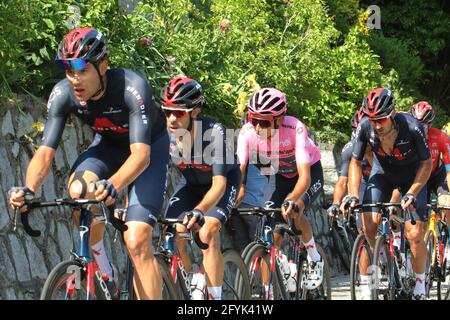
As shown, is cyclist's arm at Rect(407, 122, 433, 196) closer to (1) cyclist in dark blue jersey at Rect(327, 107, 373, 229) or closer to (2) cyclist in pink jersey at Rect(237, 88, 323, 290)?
(1) cyclist in dark blue jersey at Rect(327, 107, 373, 229)

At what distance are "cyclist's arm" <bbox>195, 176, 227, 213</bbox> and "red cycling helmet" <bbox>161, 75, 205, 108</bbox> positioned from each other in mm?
571

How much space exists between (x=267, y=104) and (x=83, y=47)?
291 centimetres

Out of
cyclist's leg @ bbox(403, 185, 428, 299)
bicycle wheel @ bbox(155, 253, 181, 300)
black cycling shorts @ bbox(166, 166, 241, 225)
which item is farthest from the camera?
cyclist's leg @ bbox(403, 185, 428, 299)

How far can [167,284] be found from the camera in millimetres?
7227

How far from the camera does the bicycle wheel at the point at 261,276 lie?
8531 mm

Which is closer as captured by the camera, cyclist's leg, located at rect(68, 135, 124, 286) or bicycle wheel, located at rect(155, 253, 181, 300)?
cyclist's leg, located at rect(68, 135, 124, 286)

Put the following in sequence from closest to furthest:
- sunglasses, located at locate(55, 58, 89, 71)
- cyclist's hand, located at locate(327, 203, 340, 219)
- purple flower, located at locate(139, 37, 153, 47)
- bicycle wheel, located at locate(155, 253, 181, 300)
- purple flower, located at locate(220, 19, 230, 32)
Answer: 1. sunglasses, located at locate(55, 58, 89, 71)
2. bicycle wheel, located at locate(155, 253, 181, 300)
3. cyclist's hand, located at locate(327, 203, 340, 219)
4. purple flower, located at locate(139, 37, 153, 47)
5. purple flower, located at locate(220, 19, 230, 32)

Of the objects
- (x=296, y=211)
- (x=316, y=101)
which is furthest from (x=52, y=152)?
(x=316, y=101)

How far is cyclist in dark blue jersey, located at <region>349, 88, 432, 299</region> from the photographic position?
9547mm

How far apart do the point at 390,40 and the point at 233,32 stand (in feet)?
27.5

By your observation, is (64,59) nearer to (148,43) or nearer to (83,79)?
(83,79)

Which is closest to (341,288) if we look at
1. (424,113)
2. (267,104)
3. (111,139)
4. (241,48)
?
(424,113)

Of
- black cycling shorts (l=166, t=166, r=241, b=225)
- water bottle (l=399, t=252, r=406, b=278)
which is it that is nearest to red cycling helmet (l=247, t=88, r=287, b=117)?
black cycling shorts (l=166, t=166, r=241, b=225)

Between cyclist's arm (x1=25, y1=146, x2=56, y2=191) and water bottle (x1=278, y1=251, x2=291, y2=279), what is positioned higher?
cyclist's arm (x1=25, y1=146, x2=56, y2=191)
